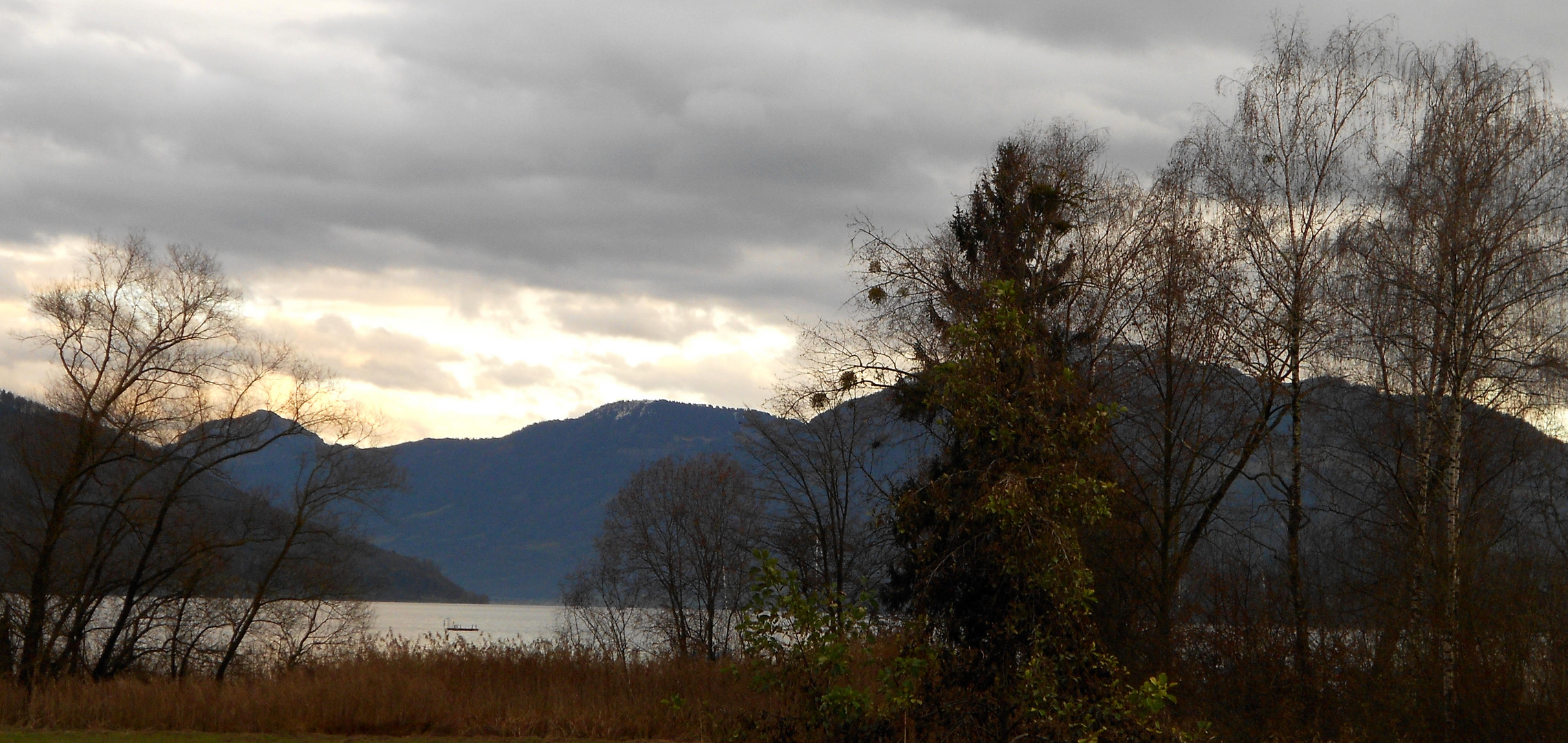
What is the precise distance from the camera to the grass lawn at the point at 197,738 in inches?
670

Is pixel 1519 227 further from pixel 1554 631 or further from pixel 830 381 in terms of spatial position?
pixel 830 381

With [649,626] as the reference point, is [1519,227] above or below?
above

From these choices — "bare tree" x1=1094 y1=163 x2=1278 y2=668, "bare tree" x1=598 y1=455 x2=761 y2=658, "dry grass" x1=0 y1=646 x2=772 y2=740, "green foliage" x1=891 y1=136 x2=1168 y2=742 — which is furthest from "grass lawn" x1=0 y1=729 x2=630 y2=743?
"bare tree" x1=598 y1=455 x2=761 y2=658

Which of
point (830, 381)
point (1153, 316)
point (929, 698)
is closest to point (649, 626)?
point (830, 381)

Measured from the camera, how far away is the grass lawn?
55.8ft

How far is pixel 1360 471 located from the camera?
29047 mm

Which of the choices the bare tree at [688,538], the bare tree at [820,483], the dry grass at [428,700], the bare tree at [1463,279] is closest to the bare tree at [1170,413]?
the bare tree at [1463,279]

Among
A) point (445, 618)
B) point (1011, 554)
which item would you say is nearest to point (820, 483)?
point (1011, 554)

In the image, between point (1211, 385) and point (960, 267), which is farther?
point (960, 267)

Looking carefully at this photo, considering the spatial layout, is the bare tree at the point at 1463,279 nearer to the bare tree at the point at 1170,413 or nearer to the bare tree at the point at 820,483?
the bare tree at the point at 1170,413

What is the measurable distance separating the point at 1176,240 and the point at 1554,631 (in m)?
10.6

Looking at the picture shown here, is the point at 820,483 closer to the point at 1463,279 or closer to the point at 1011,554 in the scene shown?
the point at 1463,279

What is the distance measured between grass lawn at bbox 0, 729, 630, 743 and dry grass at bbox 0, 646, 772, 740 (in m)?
0.47

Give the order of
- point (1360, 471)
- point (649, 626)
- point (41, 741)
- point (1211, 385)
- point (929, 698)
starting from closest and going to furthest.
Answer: point (929, 698)
point (41, 741)
point (1211, 385)
point (1360, 471)
point (649, 626)
